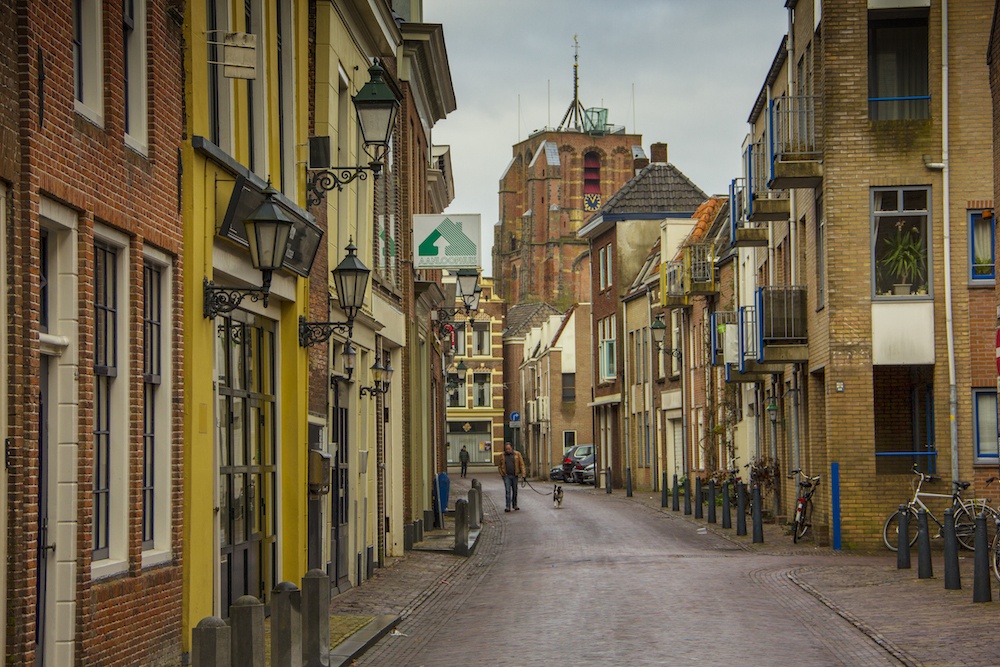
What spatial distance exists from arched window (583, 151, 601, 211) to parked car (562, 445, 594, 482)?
201 feet

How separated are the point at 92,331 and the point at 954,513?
14033mm

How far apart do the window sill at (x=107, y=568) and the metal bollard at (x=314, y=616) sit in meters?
1.30

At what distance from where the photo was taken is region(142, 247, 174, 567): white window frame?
11.0 m

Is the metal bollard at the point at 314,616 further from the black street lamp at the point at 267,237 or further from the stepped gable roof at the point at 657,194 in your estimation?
the stepped gable roof at the point at 657,194

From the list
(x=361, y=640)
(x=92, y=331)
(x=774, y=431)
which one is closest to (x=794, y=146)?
(x=774, y=431)

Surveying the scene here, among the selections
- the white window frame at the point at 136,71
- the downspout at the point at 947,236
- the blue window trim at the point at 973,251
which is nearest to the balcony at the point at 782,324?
the downspout at the point at 947,236

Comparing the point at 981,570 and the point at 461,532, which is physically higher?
the point at 981,570

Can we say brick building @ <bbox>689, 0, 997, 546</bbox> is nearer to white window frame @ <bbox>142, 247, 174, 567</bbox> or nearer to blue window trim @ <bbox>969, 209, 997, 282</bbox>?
blue window trim @ <bbox>969, 209, 997, 282</bbox>

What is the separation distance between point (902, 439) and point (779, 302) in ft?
10.5

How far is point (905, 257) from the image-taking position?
23312 mm

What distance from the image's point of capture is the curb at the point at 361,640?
11.4 metres

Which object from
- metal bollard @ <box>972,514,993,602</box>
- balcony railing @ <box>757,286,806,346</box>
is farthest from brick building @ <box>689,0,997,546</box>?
metal bollard @ <box>972,514,993,602</box>

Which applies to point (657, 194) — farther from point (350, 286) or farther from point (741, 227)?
point (350, 286)

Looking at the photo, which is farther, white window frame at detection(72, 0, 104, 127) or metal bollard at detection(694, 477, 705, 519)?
metal bollard at detection(694, 477, 705, 519)
